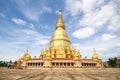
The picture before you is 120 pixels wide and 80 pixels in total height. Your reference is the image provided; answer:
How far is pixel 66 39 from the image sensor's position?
59.0 m

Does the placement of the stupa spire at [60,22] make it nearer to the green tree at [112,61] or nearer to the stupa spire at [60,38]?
the stupa spire at [60,38]

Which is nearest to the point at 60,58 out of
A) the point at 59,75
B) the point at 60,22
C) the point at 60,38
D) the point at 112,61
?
the point at 60,38

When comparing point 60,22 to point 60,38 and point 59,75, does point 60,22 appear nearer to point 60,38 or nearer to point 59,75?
point 60,38

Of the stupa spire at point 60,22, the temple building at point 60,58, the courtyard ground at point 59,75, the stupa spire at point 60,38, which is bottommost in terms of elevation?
the courtyard ground at point 59,75

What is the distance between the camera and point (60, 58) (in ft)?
152

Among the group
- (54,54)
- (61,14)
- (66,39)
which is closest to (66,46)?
(66,39)

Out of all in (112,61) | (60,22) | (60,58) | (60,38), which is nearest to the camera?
(60,58)

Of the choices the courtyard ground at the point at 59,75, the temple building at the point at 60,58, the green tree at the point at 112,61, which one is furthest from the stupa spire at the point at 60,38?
the green tree at the point at 112,61

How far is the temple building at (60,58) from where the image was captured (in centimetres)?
4492

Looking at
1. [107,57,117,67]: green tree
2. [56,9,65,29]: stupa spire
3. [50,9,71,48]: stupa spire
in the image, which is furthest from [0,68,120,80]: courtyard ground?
[107,57,117,67]: green tree

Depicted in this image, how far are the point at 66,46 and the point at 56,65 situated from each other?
1454 cm

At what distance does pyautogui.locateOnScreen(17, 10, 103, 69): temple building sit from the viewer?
44.9m

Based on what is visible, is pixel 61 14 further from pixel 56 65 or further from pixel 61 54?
pixel 56 65

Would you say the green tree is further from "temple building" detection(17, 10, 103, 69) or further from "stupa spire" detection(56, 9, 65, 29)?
"stupa spire" detection(56, 9, 65, 29)
